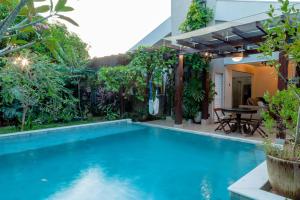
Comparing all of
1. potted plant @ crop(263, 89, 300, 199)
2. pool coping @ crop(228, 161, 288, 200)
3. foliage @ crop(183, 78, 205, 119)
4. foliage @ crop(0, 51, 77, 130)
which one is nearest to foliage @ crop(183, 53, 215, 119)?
foliage @ crop(183, 78, 205, 119)

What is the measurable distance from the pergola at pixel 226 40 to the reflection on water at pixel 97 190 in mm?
5053

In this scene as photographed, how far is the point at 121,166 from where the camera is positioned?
568 cm

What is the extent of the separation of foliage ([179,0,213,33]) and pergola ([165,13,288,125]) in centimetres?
158

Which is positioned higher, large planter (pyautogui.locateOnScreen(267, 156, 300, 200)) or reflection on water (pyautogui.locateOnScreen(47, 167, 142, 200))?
large planter (pyautogui.locateOnScreen(267, 156, 300, 200))

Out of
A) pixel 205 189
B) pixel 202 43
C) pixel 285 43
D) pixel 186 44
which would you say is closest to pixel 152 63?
pixel 186 44

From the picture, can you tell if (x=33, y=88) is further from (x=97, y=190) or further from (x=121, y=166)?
(x=97, y=190)

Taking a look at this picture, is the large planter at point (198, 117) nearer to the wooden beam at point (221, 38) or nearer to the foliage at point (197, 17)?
the foliage at point (197, 17)

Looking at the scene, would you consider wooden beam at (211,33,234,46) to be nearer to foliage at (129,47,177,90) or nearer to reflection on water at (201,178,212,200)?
foliage at (129,47,177,90)

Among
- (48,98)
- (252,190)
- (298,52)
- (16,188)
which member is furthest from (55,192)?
(48,98)

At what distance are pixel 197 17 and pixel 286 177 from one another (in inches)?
350

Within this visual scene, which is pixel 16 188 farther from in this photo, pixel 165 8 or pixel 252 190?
pixel 165 8

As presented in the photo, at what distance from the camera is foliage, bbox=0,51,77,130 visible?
813 centimetres

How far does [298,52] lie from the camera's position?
9.82 feet

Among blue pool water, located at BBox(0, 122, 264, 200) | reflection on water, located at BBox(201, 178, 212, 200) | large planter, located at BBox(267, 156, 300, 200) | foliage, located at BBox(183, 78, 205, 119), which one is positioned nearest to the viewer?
large planter, located at BBox(267, 156, 300, 200)
